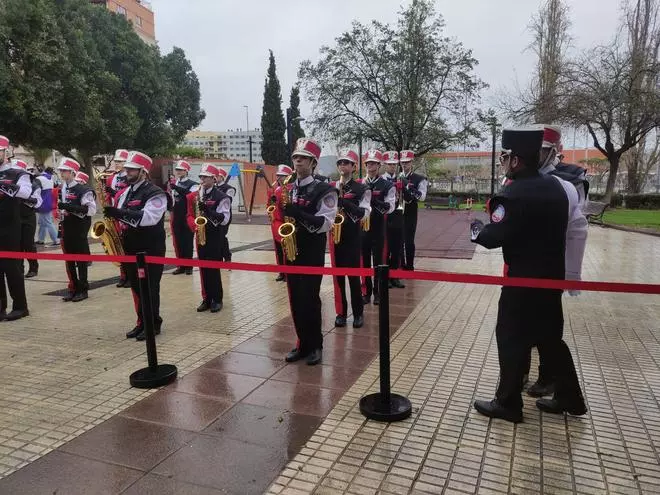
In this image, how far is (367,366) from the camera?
476 centimetres

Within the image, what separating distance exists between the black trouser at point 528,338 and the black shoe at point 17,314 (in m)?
5.94

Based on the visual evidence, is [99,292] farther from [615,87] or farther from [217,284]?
[615,87]

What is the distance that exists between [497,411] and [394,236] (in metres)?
4.47

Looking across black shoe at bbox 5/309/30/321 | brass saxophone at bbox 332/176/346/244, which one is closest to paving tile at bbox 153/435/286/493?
brass saxophone at bbox 332/176/346/244

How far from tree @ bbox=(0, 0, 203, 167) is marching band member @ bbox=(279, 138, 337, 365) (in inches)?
634

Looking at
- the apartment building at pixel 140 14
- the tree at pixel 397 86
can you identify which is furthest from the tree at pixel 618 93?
the apartment building at pixel 140 14

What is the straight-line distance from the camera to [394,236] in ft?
26.0

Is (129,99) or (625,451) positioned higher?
(129,99)

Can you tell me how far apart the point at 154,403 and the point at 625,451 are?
3346mm

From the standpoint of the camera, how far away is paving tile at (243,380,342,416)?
3883 millimetres

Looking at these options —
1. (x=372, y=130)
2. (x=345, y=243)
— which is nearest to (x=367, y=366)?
(x=345, y=243)

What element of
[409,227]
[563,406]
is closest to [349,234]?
[563,406]

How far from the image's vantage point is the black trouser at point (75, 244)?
7.30m

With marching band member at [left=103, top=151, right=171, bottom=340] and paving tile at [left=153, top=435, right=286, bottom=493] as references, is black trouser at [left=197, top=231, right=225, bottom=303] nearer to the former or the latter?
marching band member at [left=103, top=151, right=171, bottom=340]
